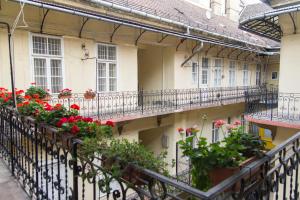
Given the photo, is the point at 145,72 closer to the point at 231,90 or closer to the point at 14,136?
the point at 231,90

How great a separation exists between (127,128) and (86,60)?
3.16 metres

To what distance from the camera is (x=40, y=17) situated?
730 centimetres

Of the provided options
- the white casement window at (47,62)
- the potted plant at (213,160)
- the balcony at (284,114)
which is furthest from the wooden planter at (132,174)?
the balcony at (284,114)

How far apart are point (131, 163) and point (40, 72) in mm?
6884

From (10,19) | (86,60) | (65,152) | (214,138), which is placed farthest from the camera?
(214,138)

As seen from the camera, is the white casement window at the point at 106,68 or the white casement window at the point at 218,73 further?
the white casement window at the point at 218,73

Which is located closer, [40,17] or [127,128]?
[40,17]

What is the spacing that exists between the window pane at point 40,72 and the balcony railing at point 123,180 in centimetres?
360

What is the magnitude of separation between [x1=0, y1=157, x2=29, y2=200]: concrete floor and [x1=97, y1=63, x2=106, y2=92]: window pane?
5632 millimetres

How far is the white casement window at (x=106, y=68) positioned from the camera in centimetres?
910

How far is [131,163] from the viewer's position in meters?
1.64

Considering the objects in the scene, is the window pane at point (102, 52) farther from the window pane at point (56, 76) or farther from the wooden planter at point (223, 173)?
the wooden planter at point (223, 173)

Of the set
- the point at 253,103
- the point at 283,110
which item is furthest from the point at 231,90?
the point at 283,110

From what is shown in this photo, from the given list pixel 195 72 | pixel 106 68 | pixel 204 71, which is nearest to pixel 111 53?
pixel 106 68
